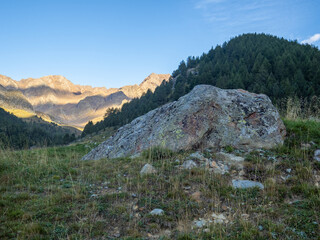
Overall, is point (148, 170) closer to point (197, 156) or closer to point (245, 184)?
point (197, 156)

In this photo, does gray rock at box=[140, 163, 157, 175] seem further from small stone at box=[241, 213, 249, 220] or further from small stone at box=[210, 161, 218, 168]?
small stone at box=[241, 213, 249, 220]

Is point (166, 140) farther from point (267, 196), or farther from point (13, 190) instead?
point (13, 190)

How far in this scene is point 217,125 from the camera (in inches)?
353

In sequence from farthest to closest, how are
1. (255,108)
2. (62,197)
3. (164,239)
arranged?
(255,108), (62,197), (164,239)

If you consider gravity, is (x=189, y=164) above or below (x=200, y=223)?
above

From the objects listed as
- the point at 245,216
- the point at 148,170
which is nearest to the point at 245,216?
the point at 245,216

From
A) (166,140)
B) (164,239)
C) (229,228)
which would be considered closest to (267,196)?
(229,228)

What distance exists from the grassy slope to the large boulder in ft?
4.22

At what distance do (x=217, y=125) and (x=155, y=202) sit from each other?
209 inches

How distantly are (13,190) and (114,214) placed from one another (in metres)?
3.34

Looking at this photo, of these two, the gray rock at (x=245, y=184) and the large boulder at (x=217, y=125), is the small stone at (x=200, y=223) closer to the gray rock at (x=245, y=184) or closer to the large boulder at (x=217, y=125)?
the gray rock at (x=245, y=184)

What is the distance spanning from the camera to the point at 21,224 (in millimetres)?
3785

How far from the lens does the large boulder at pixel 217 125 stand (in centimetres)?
842

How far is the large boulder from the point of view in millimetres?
8422
